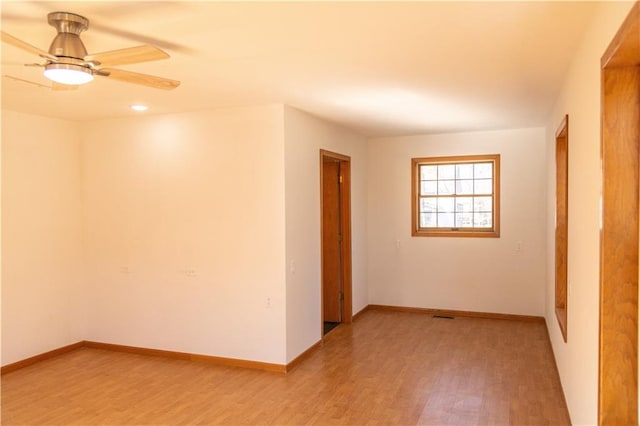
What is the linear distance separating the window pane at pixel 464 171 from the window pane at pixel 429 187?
0.32 m

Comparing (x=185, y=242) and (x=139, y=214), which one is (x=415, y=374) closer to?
(x=185, y=242)

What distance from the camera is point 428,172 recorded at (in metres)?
6.64

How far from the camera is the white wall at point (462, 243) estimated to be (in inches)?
238

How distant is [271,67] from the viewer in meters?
3.18

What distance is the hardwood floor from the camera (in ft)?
11.5

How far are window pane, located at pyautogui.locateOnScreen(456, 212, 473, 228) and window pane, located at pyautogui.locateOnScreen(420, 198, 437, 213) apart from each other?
342 millimetres

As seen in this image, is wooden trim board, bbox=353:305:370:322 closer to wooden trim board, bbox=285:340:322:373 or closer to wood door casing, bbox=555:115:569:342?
wooden trim board, bbox=285:340:322:373

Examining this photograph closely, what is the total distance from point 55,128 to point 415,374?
4.36 m

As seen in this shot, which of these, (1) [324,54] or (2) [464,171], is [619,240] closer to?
(1) [324,54]

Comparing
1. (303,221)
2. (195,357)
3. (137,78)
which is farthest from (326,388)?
(137,78)

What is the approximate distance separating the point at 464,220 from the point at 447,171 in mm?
698

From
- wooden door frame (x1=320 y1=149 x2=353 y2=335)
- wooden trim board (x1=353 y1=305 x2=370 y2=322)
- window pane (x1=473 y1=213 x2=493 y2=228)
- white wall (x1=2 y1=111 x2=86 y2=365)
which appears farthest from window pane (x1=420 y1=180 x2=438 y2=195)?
white wall (x1=2 y1=111 x2=86 y2=365)

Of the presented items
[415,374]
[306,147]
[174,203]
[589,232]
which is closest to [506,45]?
[589,232]

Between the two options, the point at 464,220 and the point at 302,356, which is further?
the point at 464,220
